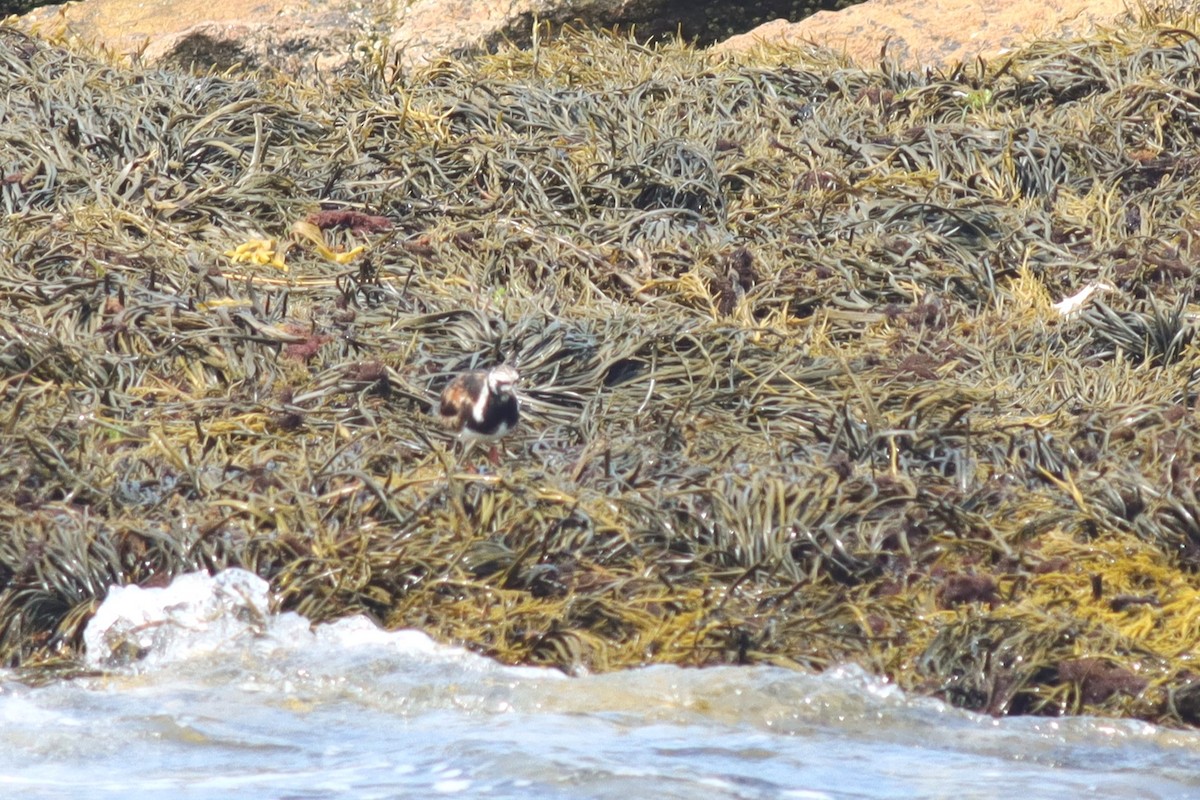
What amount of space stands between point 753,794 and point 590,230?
355 cm

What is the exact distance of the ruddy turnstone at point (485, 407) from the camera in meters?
4.87

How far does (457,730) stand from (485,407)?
143cm

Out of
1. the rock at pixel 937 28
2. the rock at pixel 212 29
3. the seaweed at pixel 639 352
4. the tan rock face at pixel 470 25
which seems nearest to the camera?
the seaweed at pixel 639 352

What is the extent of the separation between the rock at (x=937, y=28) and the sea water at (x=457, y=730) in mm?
4939

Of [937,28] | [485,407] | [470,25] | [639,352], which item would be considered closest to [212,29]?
[470,25]

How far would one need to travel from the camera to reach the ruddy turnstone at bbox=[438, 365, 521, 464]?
487 cm

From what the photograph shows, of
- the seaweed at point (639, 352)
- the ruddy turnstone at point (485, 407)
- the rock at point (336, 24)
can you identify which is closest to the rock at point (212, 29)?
the rock at point (336, 24)

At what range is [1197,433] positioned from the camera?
486 cm

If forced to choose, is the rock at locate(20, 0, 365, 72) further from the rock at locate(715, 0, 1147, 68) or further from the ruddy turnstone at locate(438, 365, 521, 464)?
the ruddy turnstone at locate(438, 365, 521, 464)

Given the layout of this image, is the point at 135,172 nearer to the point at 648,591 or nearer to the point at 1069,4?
the point at 648,591

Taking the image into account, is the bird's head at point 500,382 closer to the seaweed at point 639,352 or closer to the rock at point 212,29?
the seaweed at point 639,352

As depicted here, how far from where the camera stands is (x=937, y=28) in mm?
8352

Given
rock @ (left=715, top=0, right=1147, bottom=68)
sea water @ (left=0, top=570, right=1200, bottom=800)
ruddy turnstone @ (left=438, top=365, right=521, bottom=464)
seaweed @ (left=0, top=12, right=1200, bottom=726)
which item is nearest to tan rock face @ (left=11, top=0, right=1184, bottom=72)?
rock @ (left=715, top=0, right=1147, bottom=68)

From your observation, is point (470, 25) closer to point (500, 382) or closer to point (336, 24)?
point (336, 24)
